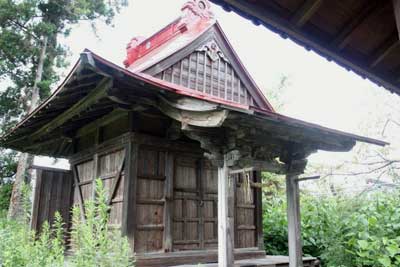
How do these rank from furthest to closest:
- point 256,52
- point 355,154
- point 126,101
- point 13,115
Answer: point 256,52
point 13,115
point 355,154
point 126,101

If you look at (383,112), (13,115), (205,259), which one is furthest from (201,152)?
(13,115)

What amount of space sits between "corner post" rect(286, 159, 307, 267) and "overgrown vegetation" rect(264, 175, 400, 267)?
1040 millimetres

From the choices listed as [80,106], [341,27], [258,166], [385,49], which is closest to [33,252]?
[80,106]

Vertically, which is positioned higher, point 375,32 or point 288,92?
point 288,92

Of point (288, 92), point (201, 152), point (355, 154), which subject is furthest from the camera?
point (288, 92)

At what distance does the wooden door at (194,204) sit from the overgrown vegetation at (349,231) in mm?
2318

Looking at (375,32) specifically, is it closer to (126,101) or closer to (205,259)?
(126,101)

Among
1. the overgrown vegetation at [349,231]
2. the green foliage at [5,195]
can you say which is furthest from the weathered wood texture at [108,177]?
the green foliage at [5,195]

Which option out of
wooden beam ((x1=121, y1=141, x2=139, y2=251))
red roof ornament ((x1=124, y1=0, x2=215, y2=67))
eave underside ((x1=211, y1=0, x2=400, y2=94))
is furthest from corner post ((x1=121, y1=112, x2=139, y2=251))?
eave underside ((x1=211, y1=0, x2=400, y2=94))

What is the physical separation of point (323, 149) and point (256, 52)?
72.0ft

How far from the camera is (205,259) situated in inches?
223

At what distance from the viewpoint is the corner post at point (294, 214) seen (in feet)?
17.6

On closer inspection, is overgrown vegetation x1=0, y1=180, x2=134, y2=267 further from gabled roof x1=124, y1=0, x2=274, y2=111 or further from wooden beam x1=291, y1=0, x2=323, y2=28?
gabled roof x1=124, y1=0, x2=274, y2=111

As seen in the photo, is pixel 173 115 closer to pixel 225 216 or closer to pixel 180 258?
pixel 225 216
